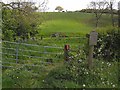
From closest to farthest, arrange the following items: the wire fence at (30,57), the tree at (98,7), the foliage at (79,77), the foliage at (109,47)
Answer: the foliage at (79,77)
the foliage at (109,47)
the wire fence at (30,57)
the tree at (98,7)

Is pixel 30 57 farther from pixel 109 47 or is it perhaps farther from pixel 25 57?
pixel 109 47

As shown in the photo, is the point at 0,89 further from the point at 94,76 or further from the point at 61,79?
the point at 94,76

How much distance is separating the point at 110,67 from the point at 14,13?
11.0m

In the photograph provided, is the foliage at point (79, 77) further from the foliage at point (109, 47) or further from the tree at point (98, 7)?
the tree at point (98, 7)

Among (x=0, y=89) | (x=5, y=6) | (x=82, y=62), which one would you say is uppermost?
(x=5, y=6)

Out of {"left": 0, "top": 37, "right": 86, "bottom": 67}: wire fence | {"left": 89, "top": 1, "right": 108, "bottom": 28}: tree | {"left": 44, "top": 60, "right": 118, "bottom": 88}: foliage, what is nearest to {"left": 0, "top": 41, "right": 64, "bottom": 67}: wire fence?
{"left": 0, "top": 37, "right": 86, "bottom": 67}: wire fence

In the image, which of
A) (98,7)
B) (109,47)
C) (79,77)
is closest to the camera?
(79,77)

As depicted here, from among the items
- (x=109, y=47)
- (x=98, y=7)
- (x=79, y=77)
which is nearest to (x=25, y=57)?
(x=109, y=47)

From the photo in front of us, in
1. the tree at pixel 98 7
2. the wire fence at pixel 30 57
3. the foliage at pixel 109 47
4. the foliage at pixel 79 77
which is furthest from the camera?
the tree at pixel 98 7

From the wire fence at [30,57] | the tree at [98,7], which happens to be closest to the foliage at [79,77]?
the wire fence at [30,57]

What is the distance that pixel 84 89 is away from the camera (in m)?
6.66

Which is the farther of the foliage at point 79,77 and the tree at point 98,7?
the tree at point 98,7

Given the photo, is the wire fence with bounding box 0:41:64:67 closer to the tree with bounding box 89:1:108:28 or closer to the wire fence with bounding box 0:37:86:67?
the wire fence with bounding box 0:37:86:67

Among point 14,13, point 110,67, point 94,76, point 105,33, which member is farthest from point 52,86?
point 14,13
